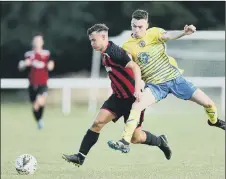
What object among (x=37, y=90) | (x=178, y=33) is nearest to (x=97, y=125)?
(x=178, y=33)

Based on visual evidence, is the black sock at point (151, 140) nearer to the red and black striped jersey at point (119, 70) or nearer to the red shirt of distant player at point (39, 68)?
the red and black striped jersey at point (119, 70)

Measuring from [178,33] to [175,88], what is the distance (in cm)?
80

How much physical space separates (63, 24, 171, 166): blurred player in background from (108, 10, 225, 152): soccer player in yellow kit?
0.16m

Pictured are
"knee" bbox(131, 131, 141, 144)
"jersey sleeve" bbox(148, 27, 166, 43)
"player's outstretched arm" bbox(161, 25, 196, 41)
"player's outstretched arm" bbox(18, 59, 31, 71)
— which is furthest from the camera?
"player's outstretched arm" bbox(18, 59, 31, 71)

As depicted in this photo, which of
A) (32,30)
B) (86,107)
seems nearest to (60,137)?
(86,107)

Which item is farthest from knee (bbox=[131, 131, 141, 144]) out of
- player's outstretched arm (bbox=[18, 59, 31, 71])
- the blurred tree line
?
the blurred tree line

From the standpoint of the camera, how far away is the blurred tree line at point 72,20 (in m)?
29.5

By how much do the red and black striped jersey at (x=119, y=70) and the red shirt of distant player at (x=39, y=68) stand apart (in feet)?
26.5

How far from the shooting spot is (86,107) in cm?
2409

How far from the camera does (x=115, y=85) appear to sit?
10320 mm

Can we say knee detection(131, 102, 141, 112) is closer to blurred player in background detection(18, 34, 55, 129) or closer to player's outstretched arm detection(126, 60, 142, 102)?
player's outstretched arm detection(126, 60, 142, 102)

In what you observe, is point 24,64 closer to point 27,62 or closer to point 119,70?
point 27,62

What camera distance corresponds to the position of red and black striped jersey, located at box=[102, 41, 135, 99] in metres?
10.1

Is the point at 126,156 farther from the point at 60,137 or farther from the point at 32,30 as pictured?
the point at 32,30
